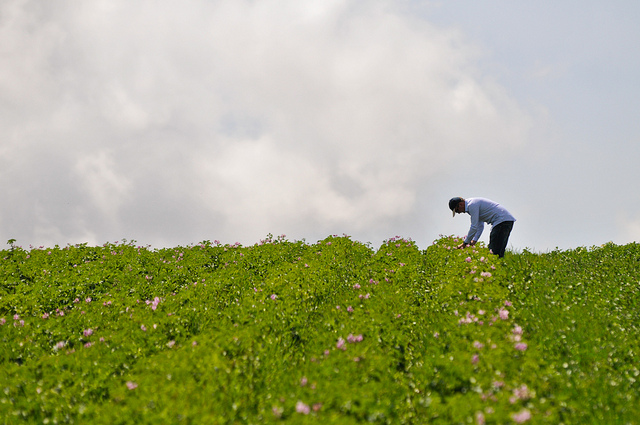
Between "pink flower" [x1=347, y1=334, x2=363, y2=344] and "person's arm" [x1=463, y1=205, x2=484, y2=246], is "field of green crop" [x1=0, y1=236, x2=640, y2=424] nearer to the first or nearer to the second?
"pink flower" [x1=347, y1=334, x2=363, y2=344]

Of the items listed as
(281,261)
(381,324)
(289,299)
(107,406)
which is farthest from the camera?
(281,261)

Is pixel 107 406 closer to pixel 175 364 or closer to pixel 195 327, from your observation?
pixel 175 364

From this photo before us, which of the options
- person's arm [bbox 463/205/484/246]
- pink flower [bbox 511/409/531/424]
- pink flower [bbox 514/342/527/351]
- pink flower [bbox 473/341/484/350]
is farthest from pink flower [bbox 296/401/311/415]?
person's arm [bbox 463/205/484/246]

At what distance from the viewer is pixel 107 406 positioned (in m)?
4.50

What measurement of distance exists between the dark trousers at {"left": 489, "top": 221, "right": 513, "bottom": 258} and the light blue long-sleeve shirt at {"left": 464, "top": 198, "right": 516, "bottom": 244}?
14 centimetres

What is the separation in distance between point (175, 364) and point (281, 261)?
259 inches

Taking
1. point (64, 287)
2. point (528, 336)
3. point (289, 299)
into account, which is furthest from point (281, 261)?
point (528, 336)

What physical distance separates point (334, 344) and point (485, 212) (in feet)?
18.6

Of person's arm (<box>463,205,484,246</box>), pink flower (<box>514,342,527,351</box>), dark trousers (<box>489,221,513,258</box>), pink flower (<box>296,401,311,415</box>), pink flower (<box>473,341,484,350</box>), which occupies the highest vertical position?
person's arm (<box>463,205,484,246</box>)

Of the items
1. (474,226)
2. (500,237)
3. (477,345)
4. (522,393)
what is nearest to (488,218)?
(474,226)

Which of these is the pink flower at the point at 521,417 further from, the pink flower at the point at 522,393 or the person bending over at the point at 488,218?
the person bending over at the point at 488,218

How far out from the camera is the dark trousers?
943 cm

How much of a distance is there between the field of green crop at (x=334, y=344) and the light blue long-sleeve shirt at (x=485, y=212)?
654 millimetres

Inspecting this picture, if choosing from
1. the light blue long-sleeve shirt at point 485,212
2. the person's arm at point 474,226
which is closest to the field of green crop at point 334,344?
the person's arm at point 474,226
